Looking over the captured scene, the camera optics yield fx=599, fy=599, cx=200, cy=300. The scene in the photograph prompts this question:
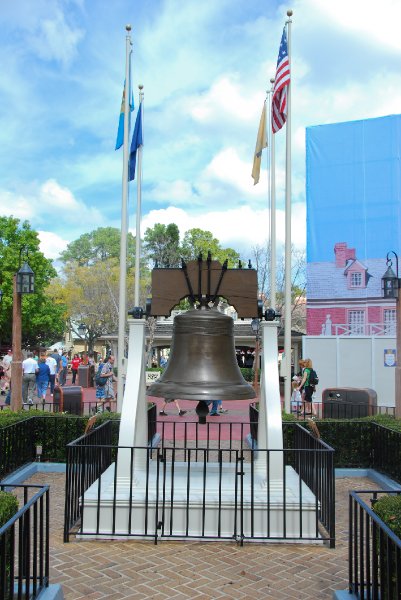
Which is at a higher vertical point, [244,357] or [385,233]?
[385,233]

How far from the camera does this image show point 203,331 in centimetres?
652

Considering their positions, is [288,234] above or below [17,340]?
above

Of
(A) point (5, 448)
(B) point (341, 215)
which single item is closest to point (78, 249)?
(B) point (341, 215)

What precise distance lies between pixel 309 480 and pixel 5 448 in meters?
4.41

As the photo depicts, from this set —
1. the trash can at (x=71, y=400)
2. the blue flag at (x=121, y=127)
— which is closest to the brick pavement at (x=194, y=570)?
the trash can at (x=71, y=400)

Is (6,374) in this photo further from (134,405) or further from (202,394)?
(202,394)

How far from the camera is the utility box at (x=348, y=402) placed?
14234mm

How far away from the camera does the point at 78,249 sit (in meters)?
71.6

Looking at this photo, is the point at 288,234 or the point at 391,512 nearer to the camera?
the point at 391,512

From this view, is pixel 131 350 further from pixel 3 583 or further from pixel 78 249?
pixel 78 249

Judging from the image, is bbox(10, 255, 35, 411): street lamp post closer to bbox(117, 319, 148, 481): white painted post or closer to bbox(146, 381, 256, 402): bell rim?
bbox(117, 319, 148, 481): white painted post

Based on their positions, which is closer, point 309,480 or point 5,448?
point 309,480

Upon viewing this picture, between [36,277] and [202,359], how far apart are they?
39905mm

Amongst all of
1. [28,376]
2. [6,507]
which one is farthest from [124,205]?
[6,507]
